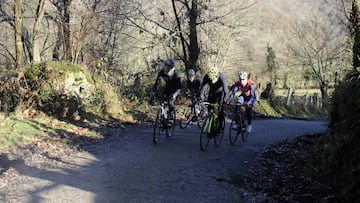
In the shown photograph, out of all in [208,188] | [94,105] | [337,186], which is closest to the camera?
[337,186]

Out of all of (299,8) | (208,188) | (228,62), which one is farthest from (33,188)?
(299,8)

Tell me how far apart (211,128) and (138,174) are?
3198mm

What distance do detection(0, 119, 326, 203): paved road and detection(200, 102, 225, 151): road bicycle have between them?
23 cm

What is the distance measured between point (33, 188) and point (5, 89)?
23.1 ft

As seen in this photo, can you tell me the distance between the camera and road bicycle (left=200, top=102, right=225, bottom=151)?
980 cm

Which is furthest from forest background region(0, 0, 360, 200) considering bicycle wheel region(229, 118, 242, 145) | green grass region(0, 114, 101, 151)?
bicycle wheel region(229, 118, 242, 145)

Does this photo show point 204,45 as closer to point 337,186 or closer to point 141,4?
point 141,4

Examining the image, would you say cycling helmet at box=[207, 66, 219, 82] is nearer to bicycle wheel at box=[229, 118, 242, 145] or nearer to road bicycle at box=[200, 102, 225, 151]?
road bicycle at box=[200, 102, 225, 151]

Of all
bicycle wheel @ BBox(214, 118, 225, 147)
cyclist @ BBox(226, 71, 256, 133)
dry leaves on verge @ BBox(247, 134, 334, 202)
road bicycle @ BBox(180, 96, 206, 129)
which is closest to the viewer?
dry leaves on verge @ BBox(247, 134, 334, 202)

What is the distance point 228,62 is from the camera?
108 ft

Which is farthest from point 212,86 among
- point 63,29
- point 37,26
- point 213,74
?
Answer: point 63,29

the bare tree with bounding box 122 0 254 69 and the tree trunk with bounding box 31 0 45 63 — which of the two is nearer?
the tree trunk with bounding box 31 0 45 63

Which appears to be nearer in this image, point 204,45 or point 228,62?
point 204,45

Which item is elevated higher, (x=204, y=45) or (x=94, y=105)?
(x=204, y=45)
